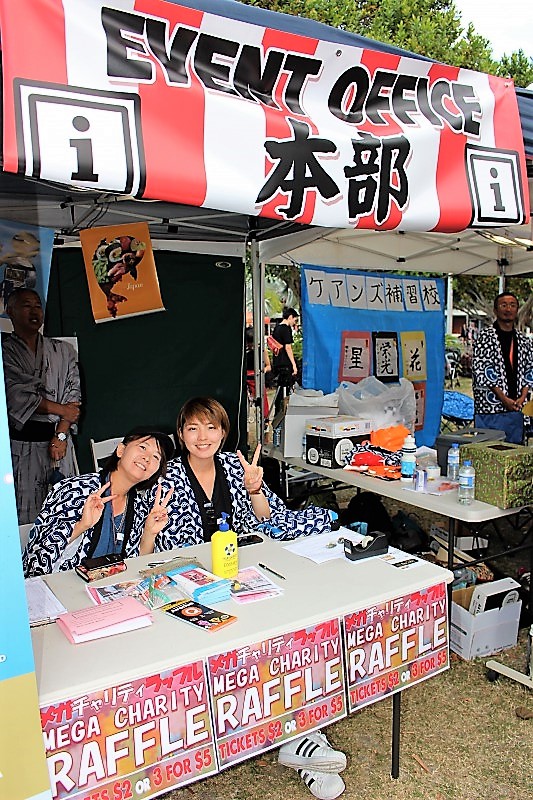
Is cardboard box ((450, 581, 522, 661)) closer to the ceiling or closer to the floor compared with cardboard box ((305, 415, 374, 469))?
closer to the floor

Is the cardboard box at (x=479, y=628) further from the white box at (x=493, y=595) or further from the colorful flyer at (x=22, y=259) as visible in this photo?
the colorful flyer at (x=22, y=259)

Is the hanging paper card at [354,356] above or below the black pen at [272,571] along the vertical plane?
above

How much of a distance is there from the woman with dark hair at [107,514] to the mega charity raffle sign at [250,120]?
3.23 ft

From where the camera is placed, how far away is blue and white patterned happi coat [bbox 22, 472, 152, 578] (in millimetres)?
2238

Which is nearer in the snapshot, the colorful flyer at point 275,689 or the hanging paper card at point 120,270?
the colorful flyer at point 275,689

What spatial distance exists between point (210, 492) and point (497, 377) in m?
2.91

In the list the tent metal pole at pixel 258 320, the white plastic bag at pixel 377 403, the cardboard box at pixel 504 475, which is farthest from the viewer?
the tent metal pole at pixel 258 320

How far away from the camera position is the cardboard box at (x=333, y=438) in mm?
3627

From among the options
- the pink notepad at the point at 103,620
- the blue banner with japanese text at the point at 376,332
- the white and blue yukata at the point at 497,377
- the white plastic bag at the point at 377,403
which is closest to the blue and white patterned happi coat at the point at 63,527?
the pink notepad at the point at 103,620

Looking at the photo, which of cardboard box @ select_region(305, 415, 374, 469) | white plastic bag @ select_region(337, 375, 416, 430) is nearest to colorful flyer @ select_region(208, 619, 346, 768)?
cardboard box @ select_region(305, 415, 374, 469)

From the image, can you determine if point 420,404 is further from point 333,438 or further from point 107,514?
point 107,514

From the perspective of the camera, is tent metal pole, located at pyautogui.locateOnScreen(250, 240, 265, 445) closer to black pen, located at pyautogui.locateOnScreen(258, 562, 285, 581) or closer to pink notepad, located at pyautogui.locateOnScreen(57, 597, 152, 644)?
black pen, located at pyautogui.locateOnScreen(258, 562, 285, 581)

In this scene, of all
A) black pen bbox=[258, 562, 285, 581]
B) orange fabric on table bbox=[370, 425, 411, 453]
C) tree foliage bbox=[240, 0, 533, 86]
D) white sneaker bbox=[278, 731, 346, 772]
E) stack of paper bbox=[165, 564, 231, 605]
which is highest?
tree foliage bbox=[240, 0, 533, 86]

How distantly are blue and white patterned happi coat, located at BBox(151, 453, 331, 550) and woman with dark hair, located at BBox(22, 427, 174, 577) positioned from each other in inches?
5.0
